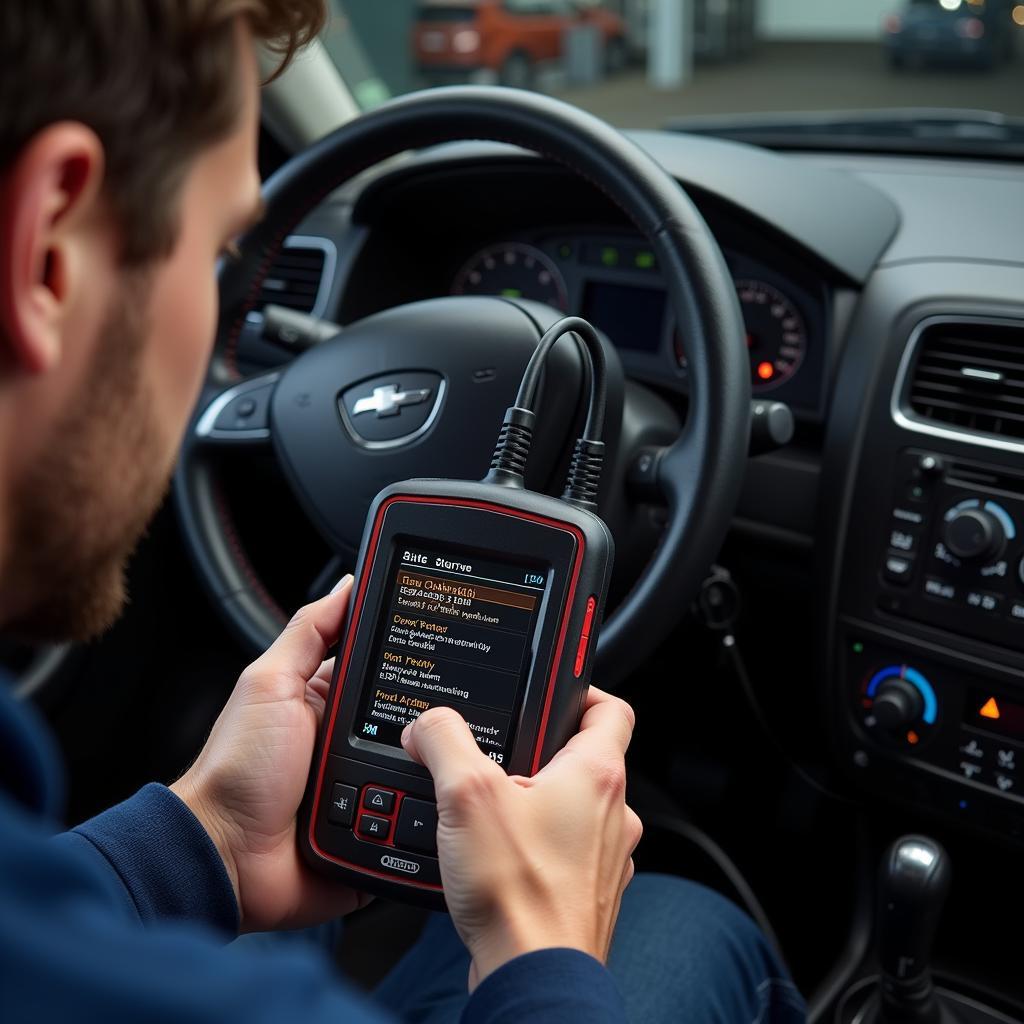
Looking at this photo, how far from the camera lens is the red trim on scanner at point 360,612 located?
87 cm

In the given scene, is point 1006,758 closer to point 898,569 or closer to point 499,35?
point 898,569

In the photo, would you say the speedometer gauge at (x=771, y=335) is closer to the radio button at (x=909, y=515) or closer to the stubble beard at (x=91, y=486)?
the radio button at (x=909, y=515)

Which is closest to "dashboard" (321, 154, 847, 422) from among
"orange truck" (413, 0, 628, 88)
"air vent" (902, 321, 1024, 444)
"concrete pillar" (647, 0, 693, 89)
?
"air vent" (902, 321, 1024, 444)

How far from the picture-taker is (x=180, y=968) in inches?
17.4

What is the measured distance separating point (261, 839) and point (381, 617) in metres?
0.19

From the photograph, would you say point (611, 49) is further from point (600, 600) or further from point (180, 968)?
point (180, 968)

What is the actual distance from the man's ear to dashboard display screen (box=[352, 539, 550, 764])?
0.43 meters

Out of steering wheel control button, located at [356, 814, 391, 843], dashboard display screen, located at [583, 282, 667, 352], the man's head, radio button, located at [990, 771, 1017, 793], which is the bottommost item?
radio button, located at [990, 771, 1017, 793]

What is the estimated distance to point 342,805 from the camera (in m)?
0.92

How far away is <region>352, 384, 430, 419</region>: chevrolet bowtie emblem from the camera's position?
1.21 m

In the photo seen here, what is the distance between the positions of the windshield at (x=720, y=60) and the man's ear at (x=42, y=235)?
0.71 meters

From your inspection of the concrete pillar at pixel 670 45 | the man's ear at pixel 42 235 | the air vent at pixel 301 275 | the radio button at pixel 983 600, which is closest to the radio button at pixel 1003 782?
the radio button at pixel 983 600

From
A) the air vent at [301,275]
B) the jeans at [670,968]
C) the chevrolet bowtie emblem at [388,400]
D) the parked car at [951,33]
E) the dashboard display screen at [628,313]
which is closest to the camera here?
the jeans at [670,968]

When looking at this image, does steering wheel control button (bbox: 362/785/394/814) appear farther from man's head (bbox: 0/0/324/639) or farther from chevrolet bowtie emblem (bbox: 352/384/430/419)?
chevrolet bowtie emblem (bbox: 352/384/430/419)
